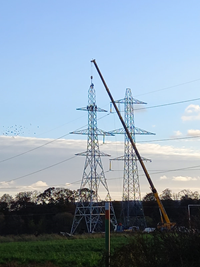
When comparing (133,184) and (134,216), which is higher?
(133,184)

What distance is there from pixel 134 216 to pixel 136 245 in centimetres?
5200

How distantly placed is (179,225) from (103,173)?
41885 millimetres

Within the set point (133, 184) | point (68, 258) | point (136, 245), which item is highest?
point (133, 184)

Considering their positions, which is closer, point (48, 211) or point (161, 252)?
point (161, 252)

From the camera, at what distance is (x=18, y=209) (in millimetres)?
89312

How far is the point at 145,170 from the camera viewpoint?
48.2 metres

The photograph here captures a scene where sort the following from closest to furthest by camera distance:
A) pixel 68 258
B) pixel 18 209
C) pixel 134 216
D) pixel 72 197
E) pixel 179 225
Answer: pixel 179 225
pixel 68 258
pixel 134 216
pixel 18 209
pixel 72 197

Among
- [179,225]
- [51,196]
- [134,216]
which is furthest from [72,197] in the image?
[179,225]

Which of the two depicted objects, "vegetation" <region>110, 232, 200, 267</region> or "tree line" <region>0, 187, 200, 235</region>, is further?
"tree line" <region>0, 187, 200, 235</region>

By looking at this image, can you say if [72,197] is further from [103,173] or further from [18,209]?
[103,173]

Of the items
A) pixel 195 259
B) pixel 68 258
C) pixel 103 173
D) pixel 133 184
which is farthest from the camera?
pixel 133 184

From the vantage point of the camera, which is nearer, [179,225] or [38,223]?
[179,225]

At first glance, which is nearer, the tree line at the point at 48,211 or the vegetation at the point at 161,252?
the vegetation at the point at 161,252

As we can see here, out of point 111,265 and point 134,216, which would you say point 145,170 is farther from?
point 111,265
